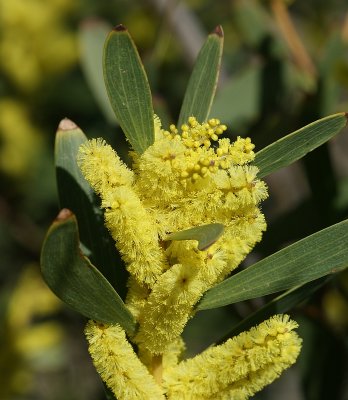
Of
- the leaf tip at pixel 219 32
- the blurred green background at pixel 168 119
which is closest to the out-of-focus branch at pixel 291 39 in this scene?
the blurred green background at pixel 168 119

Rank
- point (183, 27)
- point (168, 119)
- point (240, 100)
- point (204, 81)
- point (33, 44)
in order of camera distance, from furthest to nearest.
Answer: point (33, 44) < point (183, 27) < point (240, 100) < point (168, 119) < point (204, 81)

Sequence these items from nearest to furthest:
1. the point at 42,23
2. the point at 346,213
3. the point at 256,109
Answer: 1. the point at 346,213
2. the point at 256,109
3. the point at 42,23

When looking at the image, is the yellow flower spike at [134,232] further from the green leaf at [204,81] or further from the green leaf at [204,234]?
the green leaf at [204,81]

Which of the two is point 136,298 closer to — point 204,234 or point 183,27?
point 204,234

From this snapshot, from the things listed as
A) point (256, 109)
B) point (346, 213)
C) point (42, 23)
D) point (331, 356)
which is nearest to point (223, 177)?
point (346, 213)

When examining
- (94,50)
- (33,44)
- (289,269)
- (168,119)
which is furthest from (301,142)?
(33,44)

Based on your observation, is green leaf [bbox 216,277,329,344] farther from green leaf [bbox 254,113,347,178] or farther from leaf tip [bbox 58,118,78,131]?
leaf tip [bbox 58,118,78,131]

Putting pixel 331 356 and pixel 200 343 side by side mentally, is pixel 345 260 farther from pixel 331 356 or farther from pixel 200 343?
pixel 200 343
